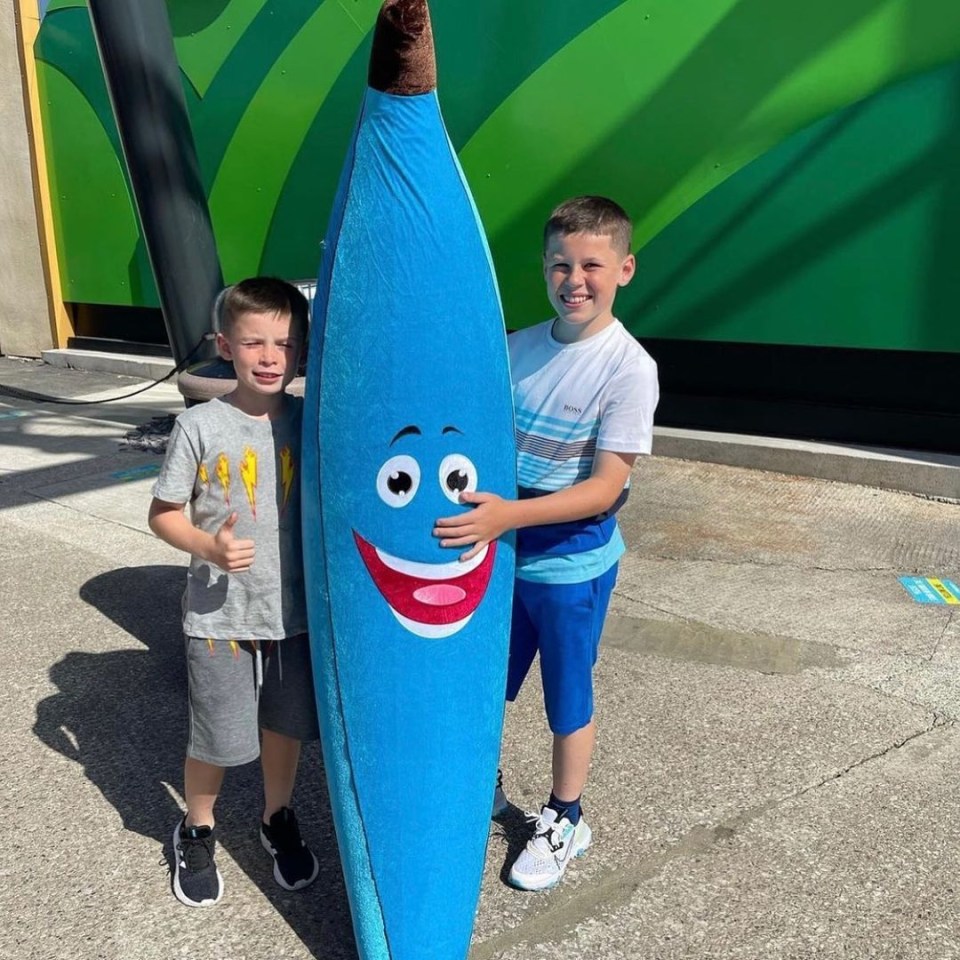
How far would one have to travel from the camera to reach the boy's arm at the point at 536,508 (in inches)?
82.2

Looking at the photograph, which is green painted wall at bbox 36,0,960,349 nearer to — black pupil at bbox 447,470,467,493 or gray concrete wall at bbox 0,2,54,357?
gray concrete wall at bbox 0,2,54,357

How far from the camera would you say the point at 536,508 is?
2.16m

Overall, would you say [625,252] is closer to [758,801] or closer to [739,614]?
[758,801]

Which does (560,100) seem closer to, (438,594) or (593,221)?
(593,221)

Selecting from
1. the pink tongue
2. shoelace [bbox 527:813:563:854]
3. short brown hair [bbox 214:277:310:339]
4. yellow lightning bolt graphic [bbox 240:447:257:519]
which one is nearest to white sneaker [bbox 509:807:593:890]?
shoelace [bbox 527:813:563:854]

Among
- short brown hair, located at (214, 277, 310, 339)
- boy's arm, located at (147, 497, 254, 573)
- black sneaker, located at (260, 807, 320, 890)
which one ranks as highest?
short brown hair, located at (214, 277, 310, 339)

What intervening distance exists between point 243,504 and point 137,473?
189 inches

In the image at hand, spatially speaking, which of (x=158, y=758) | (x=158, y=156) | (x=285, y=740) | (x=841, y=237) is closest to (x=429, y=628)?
(x=285, y=740)

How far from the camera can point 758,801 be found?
9.50 ft

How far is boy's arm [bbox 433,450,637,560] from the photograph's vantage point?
6.85 feet

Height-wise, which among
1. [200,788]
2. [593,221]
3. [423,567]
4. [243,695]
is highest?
[593,221]

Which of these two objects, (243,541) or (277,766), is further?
(277,766)

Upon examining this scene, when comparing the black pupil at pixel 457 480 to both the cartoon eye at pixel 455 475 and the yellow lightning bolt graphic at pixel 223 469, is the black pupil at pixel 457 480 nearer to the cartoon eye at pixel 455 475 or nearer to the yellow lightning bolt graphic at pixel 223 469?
the cartoon eye at pixel 455 475

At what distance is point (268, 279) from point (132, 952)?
154 centimetres
